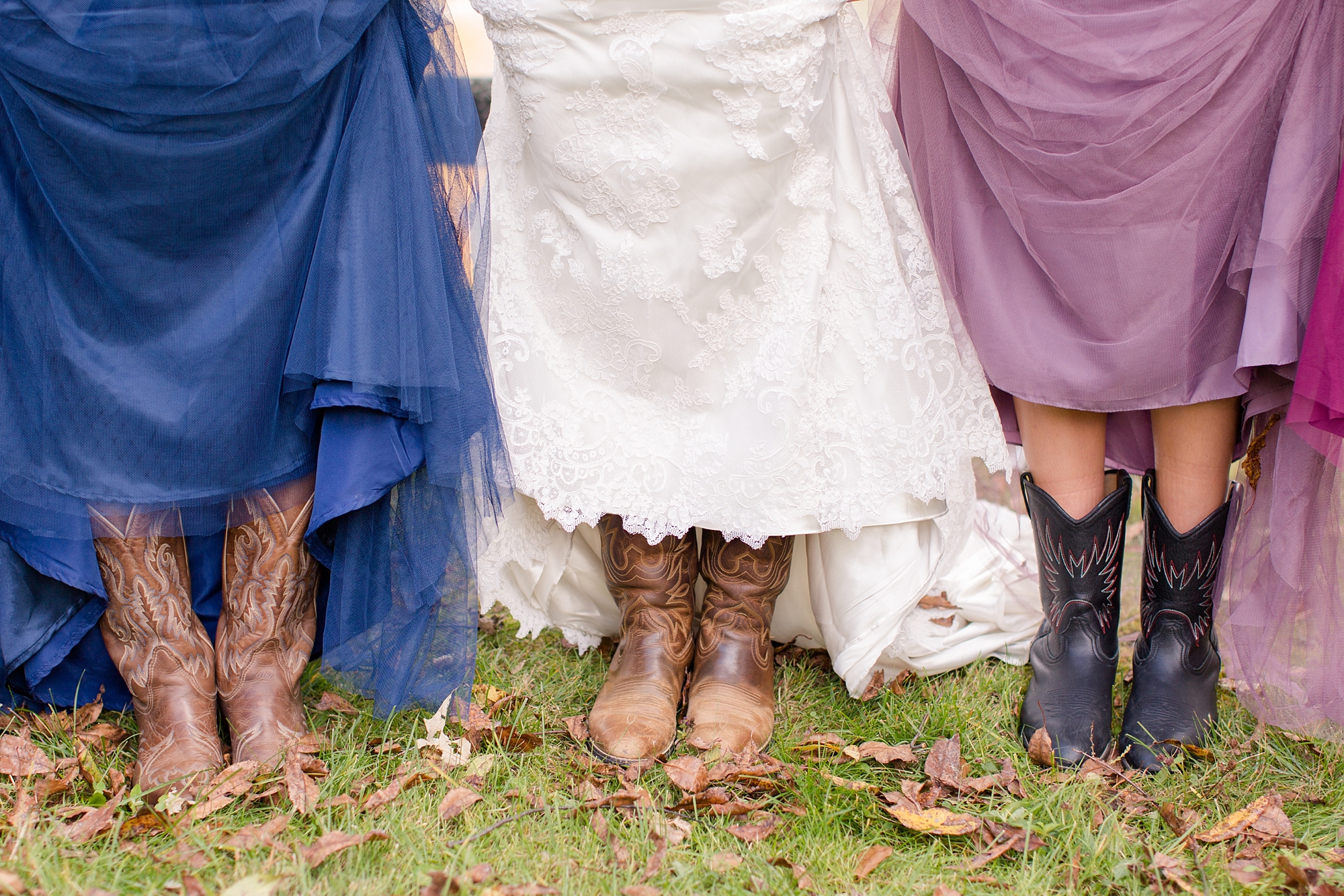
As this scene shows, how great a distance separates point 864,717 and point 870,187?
982 mm

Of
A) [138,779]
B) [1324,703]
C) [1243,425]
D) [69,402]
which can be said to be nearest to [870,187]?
[1243,425]

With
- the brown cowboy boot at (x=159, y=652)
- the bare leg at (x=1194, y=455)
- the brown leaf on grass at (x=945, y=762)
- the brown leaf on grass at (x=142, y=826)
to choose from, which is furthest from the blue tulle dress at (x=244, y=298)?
the bare leg at (x=1194, y=455)

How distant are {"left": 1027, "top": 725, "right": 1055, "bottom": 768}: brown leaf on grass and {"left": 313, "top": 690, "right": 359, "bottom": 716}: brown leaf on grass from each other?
1.22 m

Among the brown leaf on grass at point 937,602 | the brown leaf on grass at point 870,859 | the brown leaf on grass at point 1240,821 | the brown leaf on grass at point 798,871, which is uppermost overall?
the brown leaf on grass at point 798,871

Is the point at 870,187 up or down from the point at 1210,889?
up

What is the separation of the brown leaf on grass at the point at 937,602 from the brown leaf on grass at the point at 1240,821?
0.70 metres

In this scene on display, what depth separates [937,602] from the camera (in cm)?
222

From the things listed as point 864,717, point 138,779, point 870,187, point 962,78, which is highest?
point 962,78

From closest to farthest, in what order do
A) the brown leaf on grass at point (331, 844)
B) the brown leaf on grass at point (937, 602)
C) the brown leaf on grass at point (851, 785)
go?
the brown leaf on grass at point (331, 844), the brown leaf on grass at point (851, 785), the brown leaf on grass at point (937, 602)

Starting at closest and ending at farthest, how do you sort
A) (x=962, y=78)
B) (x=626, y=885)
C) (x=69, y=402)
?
(x=626, y=885), (x=69, y=402), (x=962, y=78)

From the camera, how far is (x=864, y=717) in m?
1.92

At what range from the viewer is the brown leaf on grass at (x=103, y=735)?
5.81 feet

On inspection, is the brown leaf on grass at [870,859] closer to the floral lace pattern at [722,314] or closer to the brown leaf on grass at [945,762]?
the brown leaf on grass at [945,762]

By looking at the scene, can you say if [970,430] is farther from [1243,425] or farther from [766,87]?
[766,87]
